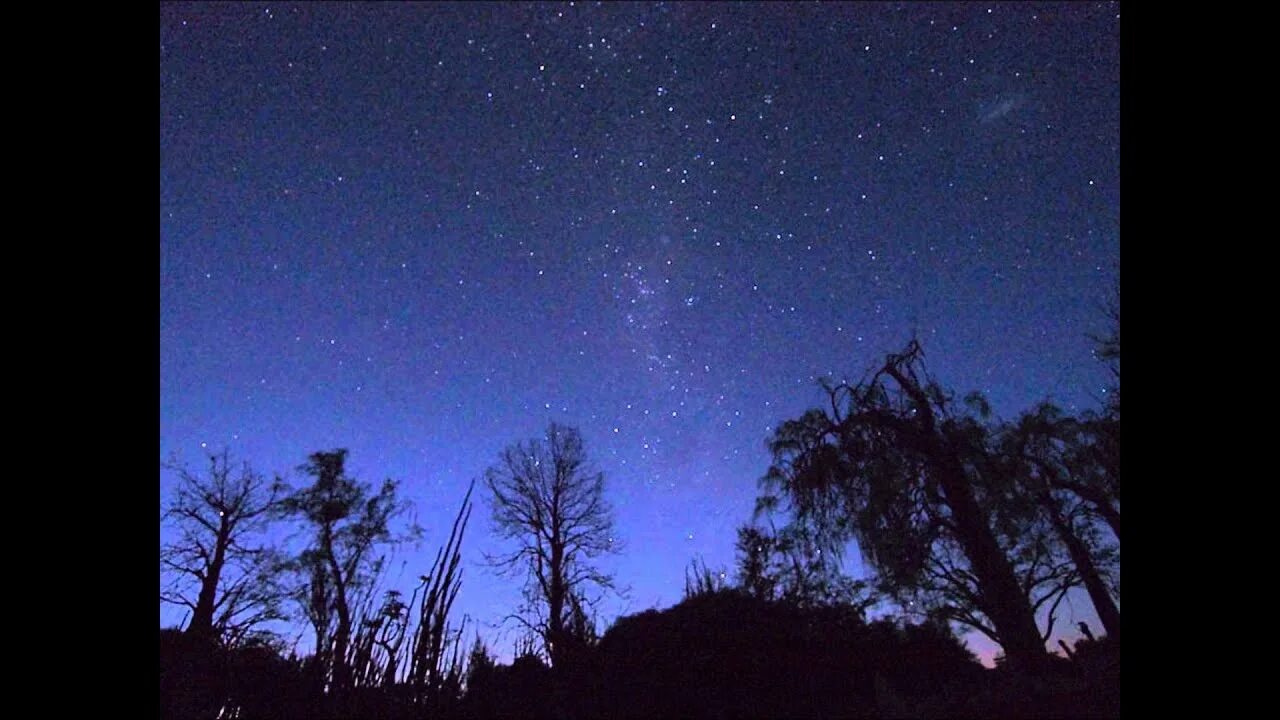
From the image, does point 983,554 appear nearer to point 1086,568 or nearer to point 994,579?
point 994,579

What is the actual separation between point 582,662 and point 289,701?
30.6 feet

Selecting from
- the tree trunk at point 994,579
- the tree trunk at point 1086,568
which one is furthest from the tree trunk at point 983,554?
the tree trunk at point 1086,568

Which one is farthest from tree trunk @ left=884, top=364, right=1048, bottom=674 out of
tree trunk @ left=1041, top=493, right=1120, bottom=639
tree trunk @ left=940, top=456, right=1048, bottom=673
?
tree trunk @ left=1041, top=493, right=1120, bottom=639

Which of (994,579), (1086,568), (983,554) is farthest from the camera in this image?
(1086,568)

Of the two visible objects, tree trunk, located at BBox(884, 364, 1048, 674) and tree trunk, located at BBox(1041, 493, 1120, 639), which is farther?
tree trunk, located at BBox(1041, 493, 1120, 639)

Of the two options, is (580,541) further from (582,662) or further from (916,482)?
(916,482)

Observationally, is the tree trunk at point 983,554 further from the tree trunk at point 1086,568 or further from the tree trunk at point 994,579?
the tree trunk at point 1086,568

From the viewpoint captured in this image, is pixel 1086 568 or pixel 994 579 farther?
pixel 1086 568

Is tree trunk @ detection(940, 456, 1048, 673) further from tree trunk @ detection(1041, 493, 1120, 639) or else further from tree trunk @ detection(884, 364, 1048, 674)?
tree trunk @ detection(1041, 493, 1120, 639)

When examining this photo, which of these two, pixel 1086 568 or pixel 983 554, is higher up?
pixel 983 554

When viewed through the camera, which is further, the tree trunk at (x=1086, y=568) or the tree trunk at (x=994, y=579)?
the tree trunk at (x=1086, y=568)

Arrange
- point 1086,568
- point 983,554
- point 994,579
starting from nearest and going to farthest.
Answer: point 994,579
point 983,554
point 1086,568

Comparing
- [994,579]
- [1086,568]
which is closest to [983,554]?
[994,579]
